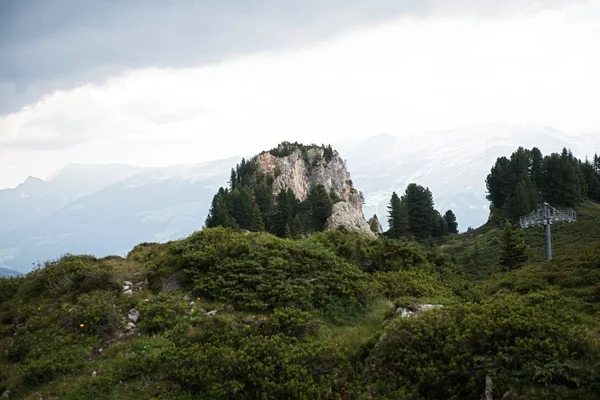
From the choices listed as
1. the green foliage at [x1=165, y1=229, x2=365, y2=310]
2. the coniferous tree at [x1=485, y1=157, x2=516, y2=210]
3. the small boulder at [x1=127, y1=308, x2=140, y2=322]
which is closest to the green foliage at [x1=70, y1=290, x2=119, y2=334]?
the small boulder at [x1=127, y1=308, x2=140, y2=322]

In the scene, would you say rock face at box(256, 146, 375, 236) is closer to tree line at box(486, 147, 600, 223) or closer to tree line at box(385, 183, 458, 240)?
tree line at box(385, 183, 458, 240)

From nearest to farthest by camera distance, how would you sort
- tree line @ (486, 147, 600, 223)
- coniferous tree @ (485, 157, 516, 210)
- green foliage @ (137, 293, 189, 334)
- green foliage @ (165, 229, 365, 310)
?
1. green foliage @ (137, 293, 189, 334)
2. green foliage @ (165, 229, 365, 310)
3. tree line @ (486, 147, 600, 223)
4. coniferous tree @ (485, 157, 516, 210)

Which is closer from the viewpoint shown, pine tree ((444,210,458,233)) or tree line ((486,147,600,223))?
tree line ((486,147,600,223))

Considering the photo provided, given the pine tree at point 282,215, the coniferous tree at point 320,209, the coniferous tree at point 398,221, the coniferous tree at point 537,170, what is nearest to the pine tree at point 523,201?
the coniferous tree at point 537,170

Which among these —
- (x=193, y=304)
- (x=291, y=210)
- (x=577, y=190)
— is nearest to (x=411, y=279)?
(x=193, y=304)

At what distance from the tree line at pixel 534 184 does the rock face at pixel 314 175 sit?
28389 mm

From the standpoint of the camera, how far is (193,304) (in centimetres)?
1479

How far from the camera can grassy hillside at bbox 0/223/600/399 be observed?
369 inches

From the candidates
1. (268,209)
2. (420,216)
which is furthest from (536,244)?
(268,209)

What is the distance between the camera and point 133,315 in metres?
14.2

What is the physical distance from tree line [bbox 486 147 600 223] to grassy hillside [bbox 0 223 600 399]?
58.2m

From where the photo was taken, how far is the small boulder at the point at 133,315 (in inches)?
554

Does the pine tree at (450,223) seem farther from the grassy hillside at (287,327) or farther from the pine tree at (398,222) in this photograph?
the grassy hillside at (287,327)

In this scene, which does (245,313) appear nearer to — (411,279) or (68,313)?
(68,313)
